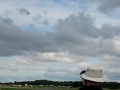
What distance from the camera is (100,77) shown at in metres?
10.2

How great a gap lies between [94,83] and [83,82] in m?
0.38

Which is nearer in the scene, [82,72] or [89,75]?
[89,75]

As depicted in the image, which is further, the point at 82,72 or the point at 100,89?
the point at 82,72

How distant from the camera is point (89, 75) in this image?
10.2m

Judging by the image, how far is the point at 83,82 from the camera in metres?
10.4

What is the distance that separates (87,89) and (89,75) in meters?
0.48

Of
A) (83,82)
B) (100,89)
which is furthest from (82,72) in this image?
(100,89)

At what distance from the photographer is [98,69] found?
33.7 feet

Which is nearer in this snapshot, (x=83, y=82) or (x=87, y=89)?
(x=87, y=89)

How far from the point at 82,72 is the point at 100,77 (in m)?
0.74

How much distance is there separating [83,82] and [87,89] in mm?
652

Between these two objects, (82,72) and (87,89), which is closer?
(87,89)

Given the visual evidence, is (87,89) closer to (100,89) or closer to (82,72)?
(100,89)

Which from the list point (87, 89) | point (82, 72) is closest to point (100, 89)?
point (87, 89)
